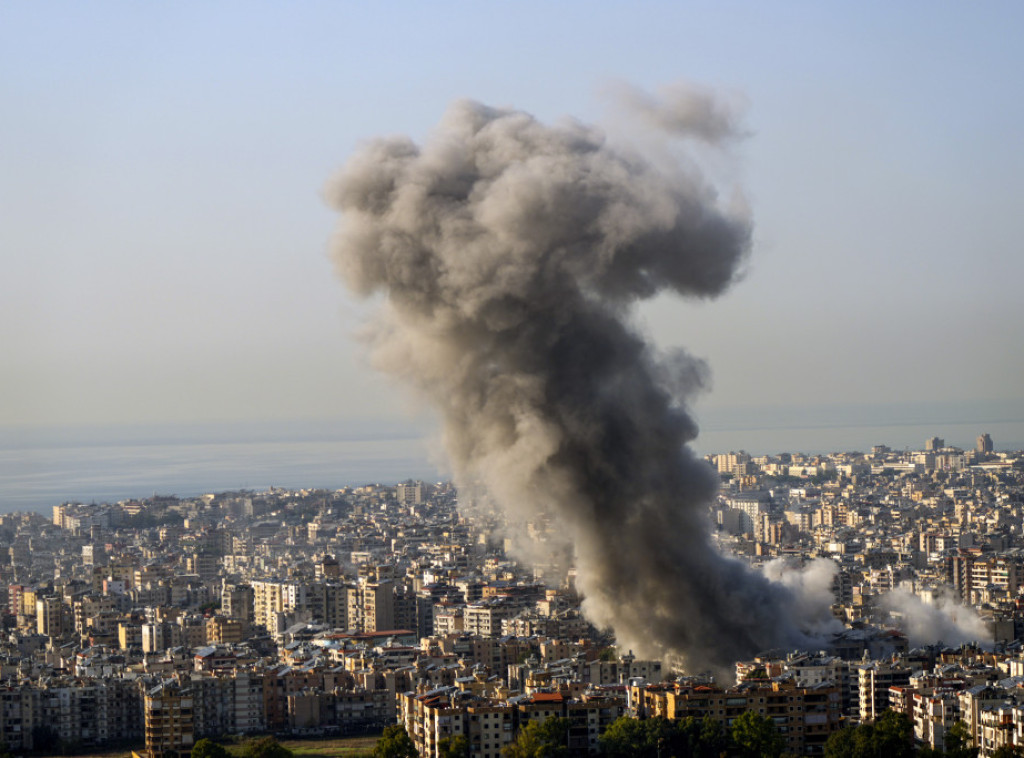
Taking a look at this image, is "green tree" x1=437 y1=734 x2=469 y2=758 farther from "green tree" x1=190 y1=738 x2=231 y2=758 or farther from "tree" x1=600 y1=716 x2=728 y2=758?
"green tree" x1=190 y1=738 x2=231 y2=758

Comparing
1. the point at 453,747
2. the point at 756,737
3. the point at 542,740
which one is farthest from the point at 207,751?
the point at 756,737

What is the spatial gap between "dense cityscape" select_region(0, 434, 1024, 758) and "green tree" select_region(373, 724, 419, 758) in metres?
0.33

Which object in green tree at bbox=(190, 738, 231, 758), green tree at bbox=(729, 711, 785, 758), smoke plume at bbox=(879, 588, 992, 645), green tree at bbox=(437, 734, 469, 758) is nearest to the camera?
green tree at bbox=(729, 711, 785, 758)

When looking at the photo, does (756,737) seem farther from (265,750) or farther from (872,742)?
(265,750)

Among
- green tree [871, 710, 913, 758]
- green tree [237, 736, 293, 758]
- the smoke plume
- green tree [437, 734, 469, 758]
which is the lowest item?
green tree [237, 736, 293, 758]

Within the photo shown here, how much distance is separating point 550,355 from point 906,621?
13.1 meters

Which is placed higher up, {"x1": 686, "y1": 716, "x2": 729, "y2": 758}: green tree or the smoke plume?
the smoke plume

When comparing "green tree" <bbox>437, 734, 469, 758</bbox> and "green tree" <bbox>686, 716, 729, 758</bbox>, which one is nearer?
"green tree" <bbox>686, 716, 729, 758</bbox>

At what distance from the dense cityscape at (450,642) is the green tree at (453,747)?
0.25 ft

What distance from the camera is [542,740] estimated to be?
1176 inches

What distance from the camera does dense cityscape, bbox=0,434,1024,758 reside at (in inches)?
1223

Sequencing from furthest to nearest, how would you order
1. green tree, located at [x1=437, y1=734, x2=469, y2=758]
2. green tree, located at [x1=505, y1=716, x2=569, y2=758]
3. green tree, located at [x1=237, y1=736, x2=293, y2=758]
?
green tree, located at [x1=237, y1=736, x2=293, y2=758]
green tree, located at [x1=437, y1=734, x2=469, y2=758]
green tree, located at [x1=505, y1=716, x2=569, y2=758]

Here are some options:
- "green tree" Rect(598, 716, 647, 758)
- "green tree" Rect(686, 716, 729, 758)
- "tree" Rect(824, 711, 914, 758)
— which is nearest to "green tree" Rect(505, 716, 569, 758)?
"green tree" Rect(598, 716, 647, 758)

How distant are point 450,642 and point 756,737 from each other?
15453mm
